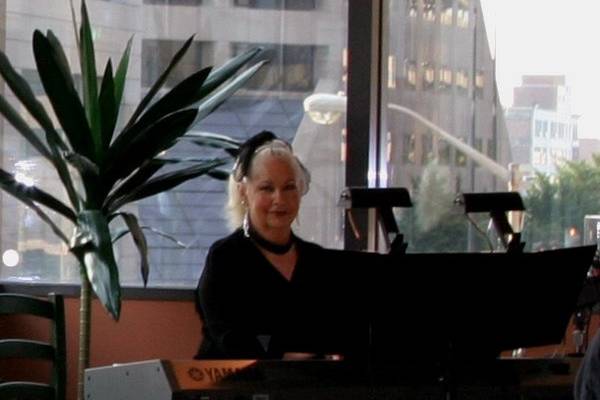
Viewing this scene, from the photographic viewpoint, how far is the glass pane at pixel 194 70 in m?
5.60

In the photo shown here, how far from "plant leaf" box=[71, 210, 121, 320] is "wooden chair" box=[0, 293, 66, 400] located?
17 cm

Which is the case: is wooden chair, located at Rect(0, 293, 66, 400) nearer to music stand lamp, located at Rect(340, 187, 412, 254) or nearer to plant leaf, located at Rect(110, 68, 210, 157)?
plant leaf, located at Rect(110, 68, 210, 157)

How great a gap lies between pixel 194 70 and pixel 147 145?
3.08 ft

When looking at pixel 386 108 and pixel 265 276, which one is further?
pixel 386 108

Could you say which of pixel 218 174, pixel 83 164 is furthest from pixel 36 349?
pixel 218 174

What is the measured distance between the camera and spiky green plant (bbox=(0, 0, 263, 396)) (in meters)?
4.63

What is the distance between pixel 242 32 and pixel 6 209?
1.23 m

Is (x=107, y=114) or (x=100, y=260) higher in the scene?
(x=107, y=114)

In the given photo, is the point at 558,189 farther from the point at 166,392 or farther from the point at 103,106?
the point at 166,392

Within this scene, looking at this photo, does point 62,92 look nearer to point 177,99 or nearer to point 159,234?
point 177,99

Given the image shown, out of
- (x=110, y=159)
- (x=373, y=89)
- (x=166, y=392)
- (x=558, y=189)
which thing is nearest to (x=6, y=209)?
(x=110, y=159)

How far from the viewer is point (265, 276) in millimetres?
3416

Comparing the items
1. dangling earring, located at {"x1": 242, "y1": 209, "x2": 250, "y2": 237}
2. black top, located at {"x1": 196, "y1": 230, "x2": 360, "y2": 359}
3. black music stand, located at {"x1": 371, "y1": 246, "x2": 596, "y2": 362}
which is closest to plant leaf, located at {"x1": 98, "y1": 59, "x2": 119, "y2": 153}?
dangling earring, located at {"x1": 242, "y1": 209, "x2": 250, "y2": 237}

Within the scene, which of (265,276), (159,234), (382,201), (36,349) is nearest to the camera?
(382,201)
